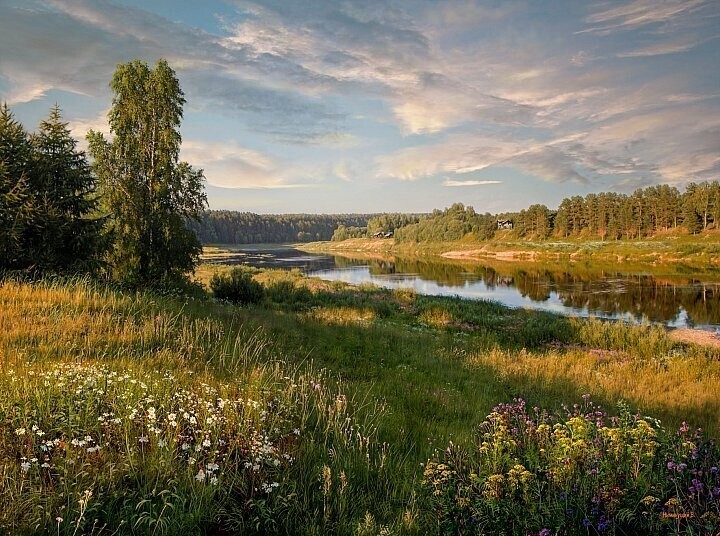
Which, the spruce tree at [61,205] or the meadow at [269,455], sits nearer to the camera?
the meadow at [269,455]

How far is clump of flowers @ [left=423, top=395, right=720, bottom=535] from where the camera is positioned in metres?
3.13

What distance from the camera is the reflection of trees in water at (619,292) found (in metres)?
27.6

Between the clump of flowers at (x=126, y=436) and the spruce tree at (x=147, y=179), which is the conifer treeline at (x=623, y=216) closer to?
the spruce tree at (x=147, y=179)

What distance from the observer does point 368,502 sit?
158 inches

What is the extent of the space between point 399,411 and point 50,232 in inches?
424

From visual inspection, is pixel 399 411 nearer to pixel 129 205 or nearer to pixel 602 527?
pixel 602 527

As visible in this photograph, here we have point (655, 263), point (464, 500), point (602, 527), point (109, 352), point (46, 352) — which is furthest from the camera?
point (655, 263)

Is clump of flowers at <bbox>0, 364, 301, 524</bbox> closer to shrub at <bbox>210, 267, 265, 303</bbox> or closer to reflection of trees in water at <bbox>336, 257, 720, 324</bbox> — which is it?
shrub at <bbox>210, 267, 265, 303</bbox>

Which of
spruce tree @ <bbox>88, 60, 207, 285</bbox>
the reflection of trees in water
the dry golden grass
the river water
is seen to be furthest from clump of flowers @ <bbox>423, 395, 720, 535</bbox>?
the reflection of trees in water

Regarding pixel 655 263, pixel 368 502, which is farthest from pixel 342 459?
pixel 655 263

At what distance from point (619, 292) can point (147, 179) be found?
1473 inches

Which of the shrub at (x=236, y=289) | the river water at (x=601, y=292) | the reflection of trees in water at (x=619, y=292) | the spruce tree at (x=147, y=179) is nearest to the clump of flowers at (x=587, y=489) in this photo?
the spruce tree at (x=147, y=179)

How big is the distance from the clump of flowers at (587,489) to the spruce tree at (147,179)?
54.3 ft

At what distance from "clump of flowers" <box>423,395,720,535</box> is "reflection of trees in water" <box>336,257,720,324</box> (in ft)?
86.6
